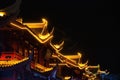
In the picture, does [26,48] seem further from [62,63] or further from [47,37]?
[62,63]

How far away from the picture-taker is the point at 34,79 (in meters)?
19.5

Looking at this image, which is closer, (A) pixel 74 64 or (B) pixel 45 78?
(B) pixel 45 78

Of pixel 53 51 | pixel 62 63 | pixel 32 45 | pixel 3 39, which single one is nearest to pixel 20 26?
pixel 3 39

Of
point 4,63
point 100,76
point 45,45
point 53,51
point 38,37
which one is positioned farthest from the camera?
point 100,76

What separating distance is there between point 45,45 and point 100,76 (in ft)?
82.8

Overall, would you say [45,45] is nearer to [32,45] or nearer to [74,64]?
[32,45]

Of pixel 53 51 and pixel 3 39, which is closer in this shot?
pixel 3 39

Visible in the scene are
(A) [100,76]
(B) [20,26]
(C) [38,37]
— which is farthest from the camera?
(A) [100,76]

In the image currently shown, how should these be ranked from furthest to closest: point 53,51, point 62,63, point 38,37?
point 62,63 < point 53,51 < point 38,37

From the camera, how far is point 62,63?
2853 cm

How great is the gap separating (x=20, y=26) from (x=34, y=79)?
11.4 ft

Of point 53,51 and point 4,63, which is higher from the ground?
point 53,51

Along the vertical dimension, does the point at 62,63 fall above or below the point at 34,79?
above

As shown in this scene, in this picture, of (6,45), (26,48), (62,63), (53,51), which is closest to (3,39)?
(6,45)
